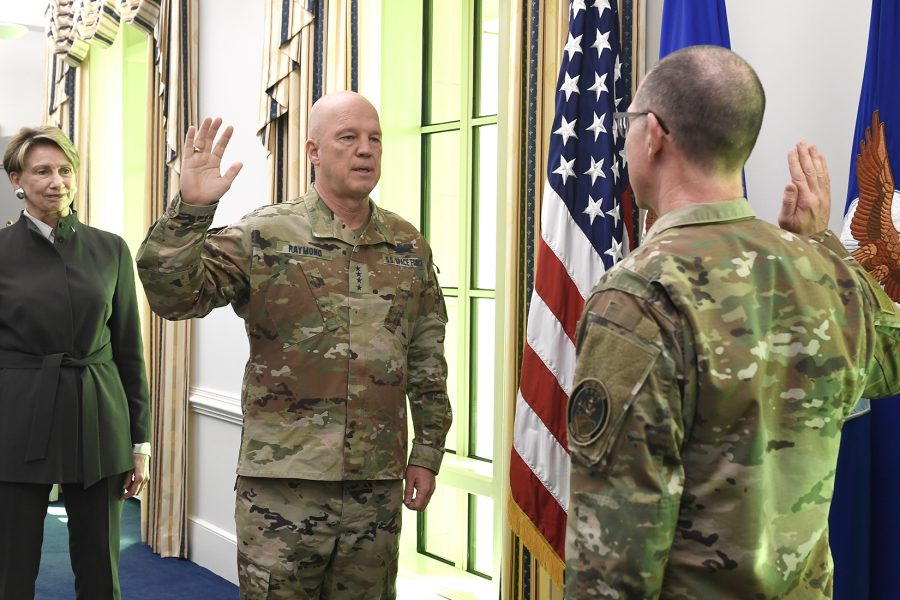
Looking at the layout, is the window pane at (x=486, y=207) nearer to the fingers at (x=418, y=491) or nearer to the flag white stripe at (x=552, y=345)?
the flag white stripe at (x=552, y=345)

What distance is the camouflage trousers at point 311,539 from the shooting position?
6.76 ft

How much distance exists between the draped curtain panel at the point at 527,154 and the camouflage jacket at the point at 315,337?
60 centimetres

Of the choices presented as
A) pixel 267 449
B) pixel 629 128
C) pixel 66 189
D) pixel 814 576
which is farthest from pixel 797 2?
pixel 66 189

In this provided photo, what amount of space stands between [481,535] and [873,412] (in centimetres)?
179

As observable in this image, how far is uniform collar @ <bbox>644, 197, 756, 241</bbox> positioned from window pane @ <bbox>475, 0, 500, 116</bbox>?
2.19 meters

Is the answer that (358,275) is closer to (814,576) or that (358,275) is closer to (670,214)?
(670,214)

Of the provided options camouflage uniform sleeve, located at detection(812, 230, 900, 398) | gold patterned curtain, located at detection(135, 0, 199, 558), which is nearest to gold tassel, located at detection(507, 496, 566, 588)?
camouflage uniform sleeve, located at detection(812, 230, 900, 398)

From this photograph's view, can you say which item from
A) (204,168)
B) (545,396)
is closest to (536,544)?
(545,396)

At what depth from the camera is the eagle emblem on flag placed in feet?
6.03

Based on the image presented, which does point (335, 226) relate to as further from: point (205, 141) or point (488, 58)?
point (488, 58)

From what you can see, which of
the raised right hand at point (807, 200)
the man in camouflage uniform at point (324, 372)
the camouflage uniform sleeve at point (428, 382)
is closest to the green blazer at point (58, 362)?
the man in camouflage uniform at point (324, 372)

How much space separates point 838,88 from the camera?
215 centimetres

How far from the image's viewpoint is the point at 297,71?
3.63 meters

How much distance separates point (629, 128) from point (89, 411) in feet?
6.54
